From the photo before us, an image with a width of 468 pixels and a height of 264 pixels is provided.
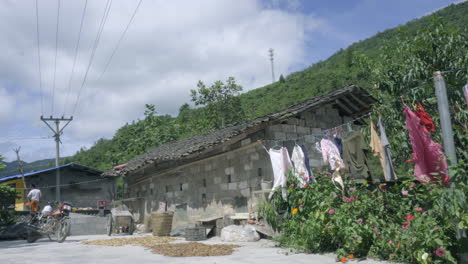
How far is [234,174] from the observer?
994 cm

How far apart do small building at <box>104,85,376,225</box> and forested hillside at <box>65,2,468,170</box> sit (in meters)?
1.39

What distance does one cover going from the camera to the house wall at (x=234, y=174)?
9344mm

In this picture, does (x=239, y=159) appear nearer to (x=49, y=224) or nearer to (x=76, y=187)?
(x=49, y=224)

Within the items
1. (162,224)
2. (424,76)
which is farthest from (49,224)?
(424,76)

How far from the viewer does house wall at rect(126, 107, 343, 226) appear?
934 centimetres

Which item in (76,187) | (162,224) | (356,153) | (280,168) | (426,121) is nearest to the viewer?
(426,121)

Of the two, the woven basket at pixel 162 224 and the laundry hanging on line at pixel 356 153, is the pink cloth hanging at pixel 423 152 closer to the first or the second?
the laundry hanging on line at pixel 356 153

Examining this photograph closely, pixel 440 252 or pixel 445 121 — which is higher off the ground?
pixel 445 121

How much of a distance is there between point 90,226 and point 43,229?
363cm

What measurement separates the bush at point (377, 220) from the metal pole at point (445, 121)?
1.51ft

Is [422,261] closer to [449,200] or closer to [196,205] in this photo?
[449,200]

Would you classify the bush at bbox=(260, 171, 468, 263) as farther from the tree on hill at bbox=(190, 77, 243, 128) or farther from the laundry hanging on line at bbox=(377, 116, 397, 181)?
the tree on hill at bbox=(190, 77, 243, 128)

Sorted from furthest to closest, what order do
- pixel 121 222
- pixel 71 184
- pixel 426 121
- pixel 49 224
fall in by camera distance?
pixel 71 184 → pixel 121 222 → pixel 49 224 → pixel 426 121

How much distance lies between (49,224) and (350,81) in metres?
30.4
